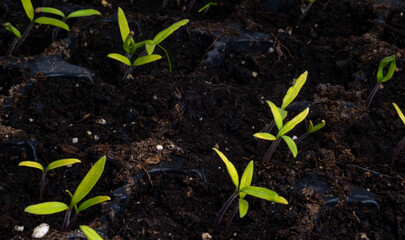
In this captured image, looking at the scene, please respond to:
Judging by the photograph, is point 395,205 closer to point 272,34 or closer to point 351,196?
point 351,196

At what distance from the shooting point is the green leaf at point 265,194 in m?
1.19

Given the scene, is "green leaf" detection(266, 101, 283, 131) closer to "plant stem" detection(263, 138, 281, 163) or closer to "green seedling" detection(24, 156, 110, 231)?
"plant stem" detection(263, 138, 281, 163)

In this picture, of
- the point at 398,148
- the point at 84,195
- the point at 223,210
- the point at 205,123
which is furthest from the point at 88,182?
the point at 398,148

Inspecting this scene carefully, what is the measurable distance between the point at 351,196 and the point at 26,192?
95 cm

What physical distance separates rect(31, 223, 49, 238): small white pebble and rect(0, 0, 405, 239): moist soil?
0.02 m

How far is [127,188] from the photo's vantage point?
4.44 feet

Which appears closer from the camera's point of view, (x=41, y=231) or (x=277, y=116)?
(x=41, y=231)

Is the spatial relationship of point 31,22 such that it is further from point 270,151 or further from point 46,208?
point 270,151

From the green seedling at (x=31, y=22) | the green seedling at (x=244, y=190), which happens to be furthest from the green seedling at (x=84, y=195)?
the green seedling at (x=31, y=22)

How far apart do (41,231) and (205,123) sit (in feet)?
2.09

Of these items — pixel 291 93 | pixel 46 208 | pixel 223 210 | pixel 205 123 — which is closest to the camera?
pixel 46 208

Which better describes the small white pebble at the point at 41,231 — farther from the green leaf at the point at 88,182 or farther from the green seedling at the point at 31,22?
the green seedling at the point at 31,22

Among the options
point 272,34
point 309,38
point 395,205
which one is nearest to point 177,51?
point 272,34

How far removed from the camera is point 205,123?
1.62 m
